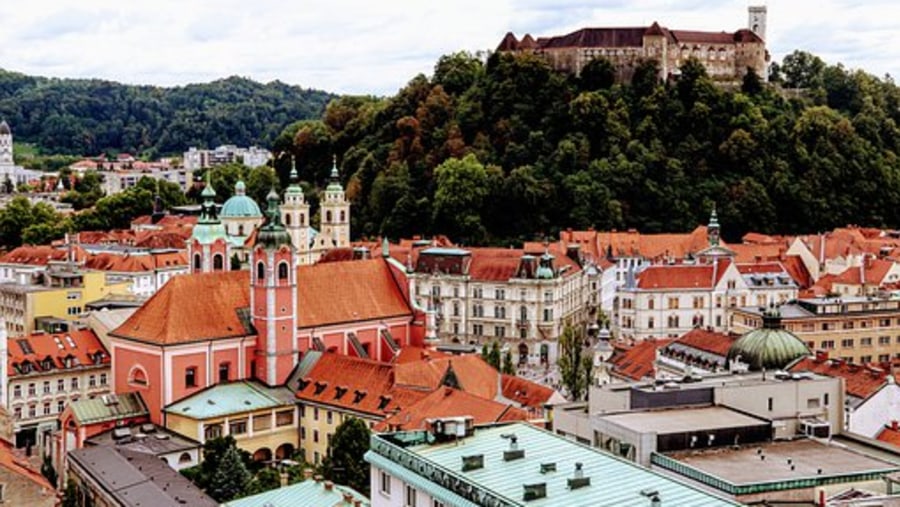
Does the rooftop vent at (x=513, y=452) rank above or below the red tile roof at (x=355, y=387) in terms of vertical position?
above

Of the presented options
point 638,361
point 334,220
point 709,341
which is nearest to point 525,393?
point 638,361

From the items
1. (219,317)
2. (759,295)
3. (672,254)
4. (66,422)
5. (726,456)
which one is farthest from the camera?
(672,254)

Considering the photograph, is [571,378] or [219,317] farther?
[571,378]

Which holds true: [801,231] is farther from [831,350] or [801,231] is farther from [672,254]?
[831,350]

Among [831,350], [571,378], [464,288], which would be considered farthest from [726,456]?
[464,288]

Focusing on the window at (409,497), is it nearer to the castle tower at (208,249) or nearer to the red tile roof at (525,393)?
the red tile roof at (525,393)

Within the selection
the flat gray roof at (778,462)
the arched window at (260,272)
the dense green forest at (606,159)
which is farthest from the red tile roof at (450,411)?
the dense green forest at (606,159)

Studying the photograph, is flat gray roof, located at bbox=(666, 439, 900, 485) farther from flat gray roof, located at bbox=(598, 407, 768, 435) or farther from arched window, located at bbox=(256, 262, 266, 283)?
arched window, located at bbox=(256, 262, 266, 283)

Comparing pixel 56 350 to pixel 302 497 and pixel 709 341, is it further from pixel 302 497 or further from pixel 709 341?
pixel 709 341

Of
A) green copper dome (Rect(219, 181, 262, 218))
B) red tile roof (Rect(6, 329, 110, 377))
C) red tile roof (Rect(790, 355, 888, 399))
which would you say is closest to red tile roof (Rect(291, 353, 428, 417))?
red tile roof (Rect(6, 329, 110, 377))
